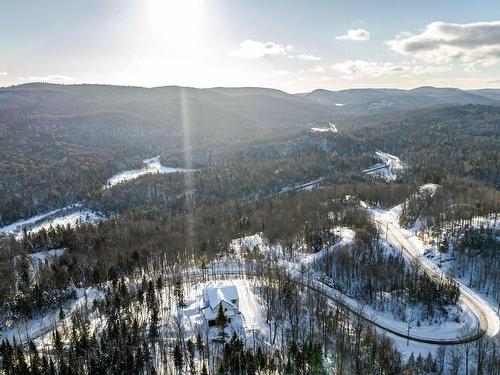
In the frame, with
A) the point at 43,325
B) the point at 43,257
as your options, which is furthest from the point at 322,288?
the point at 43,257

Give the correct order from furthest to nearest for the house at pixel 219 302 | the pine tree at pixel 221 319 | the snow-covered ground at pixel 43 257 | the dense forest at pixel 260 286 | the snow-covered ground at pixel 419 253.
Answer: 1. the snow-covered ground at pixel 43 257
2. the snow-covered ground at pixel 419 253
3. the house at pixel 219 302
4. the pine tree at pixel 221 319
5. the dense forest at pixel 260 286

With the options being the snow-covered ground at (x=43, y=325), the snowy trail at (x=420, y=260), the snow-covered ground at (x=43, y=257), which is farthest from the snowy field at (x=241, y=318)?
the snow-covered ground at (x=43, y=257)

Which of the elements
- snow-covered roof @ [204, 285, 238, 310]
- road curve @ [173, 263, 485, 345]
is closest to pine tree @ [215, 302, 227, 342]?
snow-covered roof @ [204, 285, 238, 310]

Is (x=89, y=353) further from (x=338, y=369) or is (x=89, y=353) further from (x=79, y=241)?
(x=79, y=241)

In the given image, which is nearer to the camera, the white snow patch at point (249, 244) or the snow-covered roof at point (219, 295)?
the snow-covered roof at point (219, 295)

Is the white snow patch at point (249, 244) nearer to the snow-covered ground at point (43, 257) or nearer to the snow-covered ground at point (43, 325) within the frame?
the snow-covered ground at point (43, 325)

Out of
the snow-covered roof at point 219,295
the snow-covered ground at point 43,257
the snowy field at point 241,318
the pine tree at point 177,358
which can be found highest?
the snow-covered roof at point 219,295

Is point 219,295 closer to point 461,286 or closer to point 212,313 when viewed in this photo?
point 212,313
